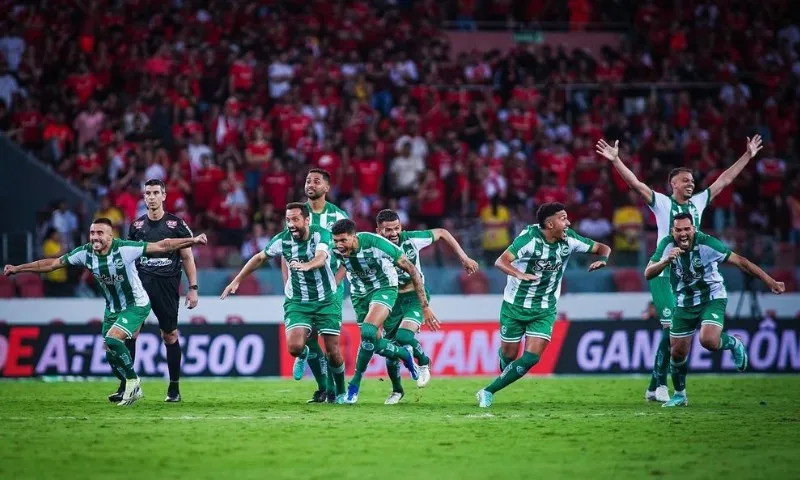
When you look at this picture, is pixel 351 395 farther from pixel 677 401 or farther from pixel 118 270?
pixel 677 401

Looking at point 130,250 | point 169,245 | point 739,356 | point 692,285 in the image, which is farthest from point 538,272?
point 130,250

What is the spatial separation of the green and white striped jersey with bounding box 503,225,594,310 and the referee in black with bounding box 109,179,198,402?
4.08 meters

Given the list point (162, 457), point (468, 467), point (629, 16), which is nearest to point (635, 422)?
point (468, 467)

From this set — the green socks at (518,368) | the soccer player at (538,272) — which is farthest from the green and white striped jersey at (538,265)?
the green socks at (518,368)

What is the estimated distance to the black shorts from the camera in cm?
1545

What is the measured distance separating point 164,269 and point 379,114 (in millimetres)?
11708

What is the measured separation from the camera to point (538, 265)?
14312 mm

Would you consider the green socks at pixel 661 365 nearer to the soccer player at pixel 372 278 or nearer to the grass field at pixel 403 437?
the grass field at pixel 403 437

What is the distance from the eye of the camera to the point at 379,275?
1470 centimetres

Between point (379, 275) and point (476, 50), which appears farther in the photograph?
point (476, 50)

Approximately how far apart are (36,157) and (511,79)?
1085 cm

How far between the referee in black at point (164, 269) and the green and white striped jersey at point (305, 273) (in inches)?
55.9

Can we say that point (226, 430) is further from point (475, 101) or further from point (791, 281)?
point (475, 101)

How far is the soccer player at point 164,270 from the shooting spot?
49.9 feet
